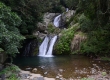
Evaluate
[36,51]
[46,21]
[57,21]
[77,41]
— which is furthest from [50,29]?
[77,41]

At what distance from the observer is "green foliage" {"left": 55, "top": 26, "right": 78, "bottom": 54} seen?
20781mm

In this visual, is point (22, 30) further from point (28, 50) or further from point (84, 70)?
point (84, 70)

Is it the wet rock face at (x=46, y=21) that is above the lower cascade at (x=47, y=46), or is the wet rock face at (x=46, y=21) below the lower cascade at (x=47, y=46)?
above

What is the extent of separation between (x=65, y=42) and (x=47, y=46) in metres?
2.16

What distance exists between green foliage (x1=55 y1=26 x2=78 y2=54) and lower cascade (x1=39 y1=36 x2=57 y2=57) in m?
0.69

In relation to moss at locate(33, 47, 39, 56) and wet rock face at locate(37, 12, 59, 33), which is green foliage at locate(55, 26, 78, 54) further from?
wet rock face at locate(37, 12, 59, 33)

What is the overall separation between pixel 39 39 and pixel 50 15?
947 centimetres

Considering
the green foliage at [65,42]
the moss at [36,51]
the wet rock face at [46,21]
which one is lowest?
the moss at [36,51]

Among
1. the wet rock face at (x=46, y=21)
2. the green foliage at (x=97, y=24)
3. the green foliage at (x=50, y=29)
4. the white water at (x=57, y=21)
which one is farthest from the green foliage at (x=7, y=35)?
the white water at (x=57, y=21)

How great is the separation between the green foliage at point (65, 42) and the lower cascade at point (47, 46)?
0.69m

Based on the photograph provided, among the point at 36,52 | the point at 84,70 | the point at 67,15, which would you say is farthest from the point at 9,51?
the point at 67,15

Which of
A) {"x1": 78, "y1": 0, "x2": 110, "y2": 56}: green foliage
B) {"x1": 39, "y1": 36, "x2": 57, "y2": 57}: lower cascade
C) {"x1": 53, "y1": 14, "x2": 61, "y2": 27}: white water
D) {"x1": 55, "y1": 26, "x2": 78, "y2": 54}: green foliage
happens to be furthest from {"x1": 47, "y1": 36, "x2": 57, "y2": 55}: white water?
{"x1": 53, "y1": 14, "x2": 61, "y2": 27}: white water

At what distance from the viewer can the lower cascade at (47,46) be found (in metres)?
21.0

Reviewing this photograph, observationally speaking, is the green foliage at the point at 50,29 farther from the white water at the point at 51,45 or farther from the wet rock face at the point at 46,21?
the white water at the point at 51,45
